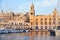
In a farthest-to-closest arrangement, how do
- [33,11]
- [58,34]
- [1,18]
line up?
[1,18] → [33,11] → [58,34]

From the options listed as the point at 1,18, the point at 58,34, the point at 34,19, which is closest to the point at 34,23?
the point at 34,19

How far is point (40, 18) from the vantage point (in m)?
102

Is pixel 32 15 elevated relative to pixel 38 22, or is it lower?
elevated

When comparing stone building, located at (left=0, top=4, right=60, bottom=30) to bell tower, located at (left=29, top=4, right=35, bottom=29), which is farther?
stone building, located at (left=0, top=4, right=60, bottom=30)

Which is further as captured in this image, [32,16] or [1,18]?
[1,18]

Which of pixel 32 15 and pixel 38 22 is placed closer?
pixel 32 15

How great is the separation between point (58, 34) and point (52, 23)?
5487 cm

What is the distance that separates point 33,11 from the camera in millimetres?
99188

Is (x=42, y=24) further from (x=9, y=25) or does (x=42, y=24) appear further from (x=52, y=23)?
(x=9, y=25)

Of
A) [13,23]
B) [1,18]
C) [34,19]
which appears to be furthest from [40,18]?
[1,18]

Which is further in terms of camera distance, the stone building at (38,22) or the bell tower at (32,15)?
the stone building at (38,22)

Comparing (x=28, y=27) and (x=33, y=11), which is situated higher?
(x=33, y=11)

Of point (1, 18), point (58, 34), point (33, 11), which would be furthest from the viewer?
point (1, 18)

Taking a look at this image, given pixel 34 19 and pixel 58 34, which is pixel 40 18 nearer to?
pixel 34 19
